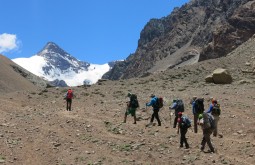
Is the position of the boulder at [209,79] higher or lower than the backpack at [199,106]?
higher

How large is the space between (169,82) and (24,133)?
86.8 ft

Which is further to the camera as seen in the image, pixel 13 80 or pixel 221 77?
pixel 13 80

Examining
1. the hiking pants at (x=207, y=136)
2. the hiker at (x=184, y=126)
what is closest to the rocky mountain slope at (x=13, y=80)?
the hiker at (x=184, y=126)

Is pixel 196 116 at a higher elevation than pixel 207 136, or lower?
higher

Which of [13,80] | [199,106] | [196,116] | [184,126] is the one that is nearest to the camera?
[184,126]

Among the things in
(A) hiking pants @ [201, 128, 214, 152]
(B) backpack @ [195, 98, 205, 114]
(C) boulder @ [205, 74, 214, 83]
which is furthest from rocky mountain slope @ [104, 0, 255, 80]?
(A) hiking pants @ [201, 128, 214, 152]

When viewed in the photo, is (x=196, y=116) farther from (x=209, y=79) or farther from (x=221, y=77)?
(x=209, y=79)

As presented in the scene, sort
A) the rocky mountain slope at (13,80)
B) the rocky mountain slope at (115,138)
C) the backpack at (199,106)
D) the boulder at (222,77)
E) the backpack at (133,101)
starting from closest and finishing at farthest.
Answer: the rocky mountain slope at (115,138)
the backpack at (199,106)
the backpack at (133,101)
the boulder at (222,77)
the rocky mountain slope at (13,80)

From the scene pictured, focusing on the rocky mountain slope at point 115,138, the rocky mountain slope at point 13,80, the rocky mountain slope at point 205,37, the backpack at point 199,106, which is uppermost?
the rocky mountain slope at point 205,37

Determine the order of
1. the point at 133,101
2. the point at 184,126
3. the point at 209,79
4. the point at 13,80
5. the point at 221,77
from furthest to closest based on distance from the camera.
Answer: the point at 13,80, the point at 209,79, the point at 221,77, the point at 133,101, the point at 184,126

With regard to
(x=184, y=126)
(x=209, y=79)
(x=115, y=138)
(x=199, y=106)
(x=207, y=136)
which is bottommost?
(x=115, y=138)

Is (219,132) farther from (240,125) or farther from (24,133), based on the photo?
(24,133)

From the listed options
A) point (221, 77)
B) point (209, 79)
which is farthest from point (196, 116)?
point (209, 79)

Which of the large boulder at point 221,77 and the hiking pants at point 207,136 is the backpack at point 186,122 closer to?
the hiking pants at point 207,136
